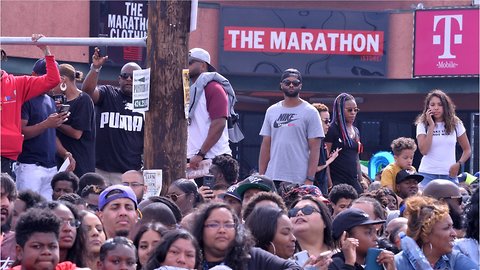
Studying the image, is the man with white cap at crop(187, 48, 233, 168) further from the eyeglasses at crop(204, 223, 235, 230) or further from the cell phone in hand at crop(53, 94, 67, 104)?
the eyeglasses at crop(204, 223, 235, 230)

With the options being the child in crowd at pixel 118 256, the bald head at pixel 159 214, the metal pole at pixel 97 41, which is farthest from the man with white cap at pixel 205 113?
the child in crowd at pixel 118 256

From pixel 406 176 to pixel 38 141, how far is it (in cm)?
386

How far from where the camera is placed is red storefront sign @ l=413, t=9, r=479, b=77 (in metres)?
20.7

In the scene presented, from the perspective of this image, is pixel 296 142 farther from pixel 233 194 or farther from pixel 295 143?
pixel 233 194

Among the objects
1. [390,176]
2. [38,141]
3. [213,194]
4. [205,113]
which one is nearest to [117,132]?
[205,113]

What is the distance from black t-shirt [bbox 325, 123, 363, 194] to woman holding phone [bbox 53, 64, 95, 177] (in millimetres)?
2654

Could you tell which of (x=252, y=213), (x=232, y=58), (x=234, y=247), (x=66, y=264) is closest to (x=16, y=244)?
(x=66, y=264)

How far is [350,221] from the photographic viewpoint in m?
8.03

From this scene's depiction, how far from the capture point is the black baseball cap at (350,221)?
26.2 feet

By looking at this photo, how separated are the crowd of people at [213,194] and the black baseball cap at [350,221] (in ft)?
0.03

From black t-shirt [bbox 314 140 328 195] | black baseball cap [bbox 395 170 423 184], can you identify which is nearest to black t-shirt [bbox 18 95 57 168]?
black t-shirt [bbox 314 140 328 195]

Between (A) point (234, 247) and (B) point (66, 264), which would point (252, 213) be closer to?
(A) point (234, 247)

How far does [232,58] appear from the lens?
2067cm

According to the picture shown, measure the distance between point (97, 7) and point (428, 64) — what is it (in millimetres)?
6194
